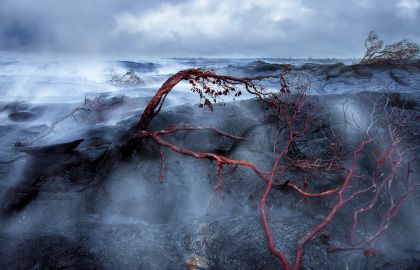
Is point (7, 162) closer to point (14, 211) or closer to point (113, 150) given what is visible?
point (14, 211)

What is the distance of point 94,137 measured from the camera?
614cm

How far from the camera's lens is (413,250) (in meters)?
3.98

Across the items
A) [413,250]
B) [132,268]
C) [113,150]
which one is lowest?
[132,268]

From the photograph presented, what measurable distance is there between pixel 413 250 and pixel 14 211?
19.0 feet

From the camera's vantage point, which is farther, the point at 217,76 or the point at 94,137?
the point at 94,137

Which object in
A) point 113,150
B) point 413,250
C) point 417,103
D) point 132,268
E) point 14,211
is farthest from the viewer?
point 417,103

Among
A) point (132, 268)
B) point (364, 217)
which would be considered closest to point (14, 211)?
point (132, 268)

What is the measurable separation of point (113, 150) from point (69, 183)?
36.0 inches

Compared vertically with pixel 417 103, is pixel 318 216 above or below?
below

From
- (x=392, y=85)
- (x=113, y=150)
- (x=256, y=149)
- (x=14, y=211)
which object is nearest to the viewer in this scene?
(x=14, y=211)

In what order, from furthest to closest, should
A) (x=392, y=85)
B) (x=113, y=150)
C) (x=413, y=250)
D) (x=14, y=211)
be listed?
(x=392, y=85) < (x=113, y=150) < (x=14, y=211) < (x=413, y=250)

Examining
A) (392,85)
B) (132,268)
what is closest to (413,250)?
(132,268)

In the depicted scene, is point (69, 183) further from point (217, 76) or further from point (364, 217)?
point (364, 217)

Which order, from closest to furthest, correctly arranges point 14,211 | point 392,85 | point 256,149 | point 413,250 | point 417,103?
point 413,250, point 14,211, point 256,149, point 417,103, point 392,85
